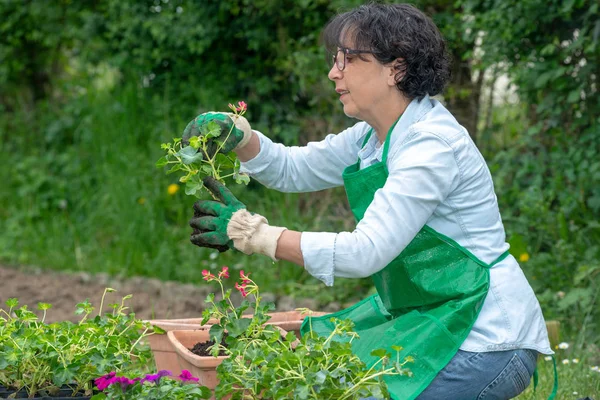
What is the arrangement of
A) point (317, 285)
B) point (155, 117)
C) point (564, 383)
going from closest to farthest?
point (564, 383)
point (317, 285)
point (155, 117)

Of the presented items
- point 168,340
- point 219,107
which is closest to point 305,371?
point 168,340

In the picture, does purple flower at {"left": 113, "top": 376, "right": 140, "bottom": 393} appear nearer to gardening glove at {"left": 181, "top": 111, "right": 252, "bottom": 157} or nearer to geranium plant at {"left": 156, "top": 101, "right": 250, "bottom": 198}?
geranium plant at {"left": 156, "top": 101, "right": 250, "bottom": 198}

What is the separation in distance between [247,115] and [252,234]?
339 cm

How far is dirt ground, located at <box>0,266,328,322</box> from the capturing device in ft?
14.9

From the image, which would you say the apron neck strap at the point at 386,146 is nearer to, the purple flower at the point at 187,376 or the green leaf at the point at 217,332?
the green leaf at the point at 217,332

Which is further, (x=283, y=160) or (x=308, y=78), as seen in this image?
(x=308, y=78)

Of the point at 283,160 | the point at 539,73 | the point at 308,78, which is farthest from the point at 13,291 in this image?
Answer: the point at 539,73

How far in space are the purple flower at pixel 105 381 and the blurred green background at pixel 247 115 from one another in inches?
85.5

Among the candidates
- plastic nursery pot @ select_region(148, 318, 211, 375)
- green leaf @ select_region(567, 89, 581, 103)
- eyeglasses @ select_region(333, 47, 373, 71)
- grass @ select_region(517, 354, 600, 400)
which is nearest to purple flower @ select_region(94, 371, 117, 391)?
plastic nursery pot @ select_region(148, 318, 211, 375)

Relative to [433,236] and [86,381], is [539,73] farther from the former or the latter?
[86,381]

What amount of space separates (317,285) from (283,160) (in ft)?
6.44

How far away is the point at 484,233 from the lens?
2336 mm

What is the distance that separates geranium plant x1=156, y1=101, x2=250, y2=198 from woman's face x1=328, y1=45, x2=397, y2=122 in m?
0.32

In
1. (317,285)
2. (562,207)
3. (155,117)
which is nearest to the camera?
(562,207)
